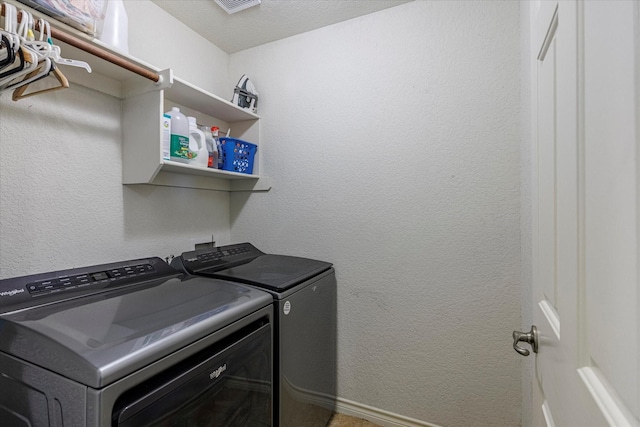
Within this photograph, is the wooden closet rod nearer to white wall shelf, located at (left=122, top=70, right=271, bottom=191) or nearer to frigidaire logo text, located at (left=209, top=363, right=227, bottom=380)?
white wall shelf, located at (left=122, top=70, right=271, bottom=191)

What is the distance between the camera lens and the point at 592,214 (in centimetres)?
47

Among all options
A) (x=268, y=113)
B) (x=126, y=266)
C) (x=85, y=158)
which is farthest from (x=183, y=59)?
(x=126, y=266)

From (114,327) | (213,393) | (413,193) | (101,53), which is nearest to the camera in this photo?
(114,327)

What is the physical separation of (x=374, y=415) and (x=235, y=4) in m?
2.55

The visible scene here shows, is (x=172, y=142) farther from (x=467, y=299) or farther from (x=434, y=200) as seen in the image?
(x=467, y=299)

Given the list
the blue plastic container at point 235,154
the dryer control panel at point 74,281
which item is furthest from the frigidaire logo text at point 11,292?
the blue plastic container at point 235,154

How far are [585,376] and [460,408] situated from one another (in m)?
1.41

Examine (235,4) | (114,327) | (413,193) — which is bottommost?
(114,327)

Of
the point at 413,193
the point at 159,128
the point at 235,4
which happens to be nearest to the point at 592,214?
the point at 413,193

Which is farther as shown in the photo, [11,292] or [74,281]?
[74,281]

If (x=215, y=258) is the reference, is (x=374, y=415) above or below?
below

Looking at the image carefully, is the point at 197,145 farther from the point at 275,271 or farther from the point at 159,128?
the point at 275,271

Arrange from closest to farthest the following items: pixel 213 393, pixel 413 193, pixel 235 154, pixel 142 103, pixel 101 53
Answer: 1. pixel 213 393
2. pixel 101 53
3. pixel 142 103
4. pixel 413 193
5. pixel 235 154

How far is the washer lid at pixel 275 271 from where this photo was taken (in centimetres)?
138
